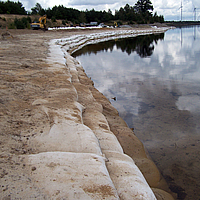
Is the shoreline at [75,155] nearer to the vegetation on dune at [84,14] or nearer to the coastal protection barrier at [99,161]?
the coastal protection barrier at [99,161]

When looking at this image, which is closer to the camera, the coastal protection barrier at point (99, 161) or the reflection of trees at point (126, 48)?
the coastal protection barrier at point (99, 161)

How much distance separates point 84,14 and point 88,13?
6099 mm

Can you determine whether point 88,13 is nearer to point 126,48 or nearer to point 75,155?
point 126,48

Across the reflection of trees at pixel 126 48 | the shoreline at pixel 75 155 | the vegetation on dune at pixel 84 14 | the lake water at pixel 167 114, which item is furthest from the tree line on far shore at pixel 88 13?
the shoreline at pixel 75 155

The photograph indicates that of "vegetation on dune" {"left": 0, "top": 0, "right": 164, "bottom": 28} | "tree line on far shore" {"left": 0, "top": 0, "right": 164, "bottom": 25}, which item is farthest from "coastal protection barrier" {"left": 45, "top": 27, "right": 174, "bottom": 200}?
"tree line on far shore" {"left": 0, "top": 0, "right": 164, "bottom": 25}

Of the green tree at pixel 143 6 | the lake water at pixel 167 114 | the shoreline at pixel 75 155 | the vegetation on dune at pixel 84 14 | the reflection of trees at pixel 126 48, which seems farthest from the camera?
the green tree at pixel 143 6

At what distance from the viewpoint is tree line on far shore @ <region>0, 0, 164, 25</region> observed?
149 feet

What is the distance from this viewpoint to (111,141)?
2.32 meters

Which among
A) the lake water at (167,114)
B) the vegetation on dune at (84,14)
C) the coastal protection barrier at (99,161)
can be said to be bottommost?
the lake water at (167,114)

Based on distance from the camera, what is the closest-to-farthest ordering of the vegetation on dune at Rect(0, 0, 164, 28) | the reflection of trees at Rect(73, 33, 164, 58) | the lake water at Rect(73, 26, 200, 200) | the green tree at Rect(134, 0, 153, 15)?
the lake water at Rect(73, 26, 200, 200), the reflection of trees at Rect(73, 33, 164, 58), the vegetation on dune at Rect(0, 0, 164, 28), the green tree at Rect(134, 0, 153, 15)

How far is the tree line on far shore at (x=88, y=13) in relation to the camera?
45.4 meters

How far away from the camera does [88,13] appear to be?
59312mm

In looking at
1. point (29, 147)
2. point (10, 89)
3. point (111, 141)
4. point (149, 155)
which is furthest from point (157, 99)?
→ point (29, 147)

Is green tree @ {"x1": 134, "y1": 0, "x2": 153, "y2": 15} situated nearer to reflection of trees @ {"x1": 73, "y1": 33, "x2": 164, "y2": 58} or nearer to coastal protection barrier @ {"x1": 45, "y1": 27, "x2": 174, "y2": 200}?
reflection of trees @ {"x1": 73, "y1": 33, "x2": 164, "y2": 58}
